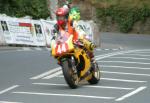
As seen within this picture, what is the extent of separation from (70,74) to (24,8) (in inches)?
1388

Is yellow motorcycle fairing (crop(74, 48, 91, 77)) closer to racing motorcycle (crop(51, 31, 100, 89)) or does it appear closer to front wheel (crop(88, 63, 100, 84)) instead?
racing motorcycle (crop(51, 31, 100, 89))

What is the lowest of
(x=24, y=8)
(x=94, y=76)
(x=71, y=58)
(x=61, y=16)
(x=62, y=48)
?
(x=24, y=8)

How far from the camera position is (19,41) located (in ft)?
94.9

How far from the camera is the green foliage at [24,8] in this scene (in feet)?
143

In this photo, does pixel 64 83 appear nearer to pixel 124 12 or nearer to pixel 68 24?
pixel 68 24

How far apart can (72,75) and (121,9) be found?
38503 millimetres

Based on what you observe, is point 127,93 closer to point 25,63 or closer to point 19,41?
point 25,63

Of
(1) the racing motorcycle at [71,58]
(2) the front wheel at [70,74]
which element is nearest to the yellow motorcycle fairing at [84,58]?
(1) the racing motorcycle at [71,58]

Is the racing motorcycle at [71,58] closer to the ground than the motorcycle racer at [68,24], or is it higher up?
closer to the ground

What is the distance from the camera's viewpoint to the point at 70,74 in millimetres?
12750

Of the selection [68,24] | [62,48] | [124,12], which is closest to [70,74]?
[62,48]

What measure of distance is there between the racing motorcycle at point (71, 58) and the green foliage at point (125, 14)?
117 ft

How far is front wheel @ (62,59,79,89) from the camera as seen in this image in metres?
12.7

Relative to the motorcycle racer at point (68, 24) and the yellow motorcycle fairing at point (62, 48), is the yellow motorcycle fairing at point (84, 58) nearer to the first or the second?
the motorcycle racer at point (68, 24)
